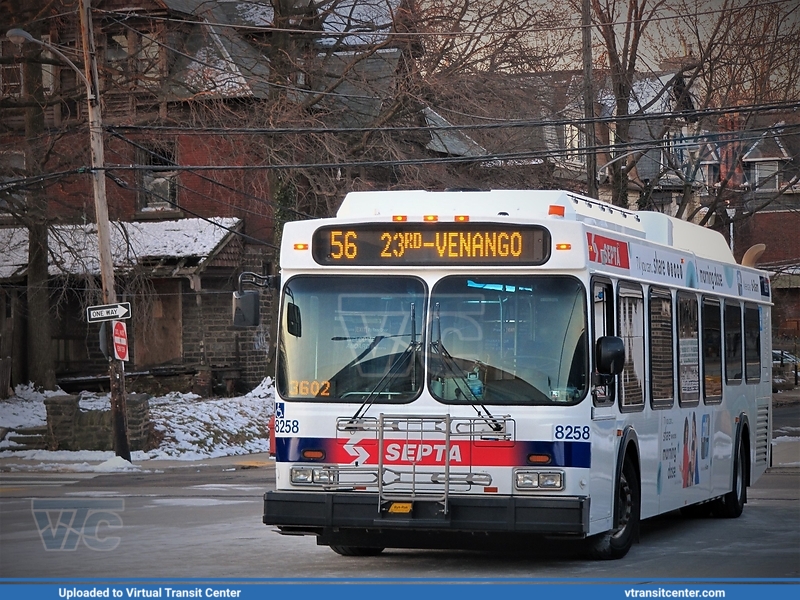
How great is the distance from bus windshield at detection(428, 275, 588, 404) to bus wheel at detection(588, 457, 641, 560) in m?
1.38

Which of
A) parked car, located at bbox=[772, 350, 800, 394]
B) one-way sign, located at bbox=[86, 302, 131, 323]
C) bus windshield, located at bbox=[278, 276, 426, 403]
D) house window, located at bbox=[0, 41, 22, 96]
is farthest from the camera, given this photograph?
parked car, located at bbox=[772, 350, 800, 394]

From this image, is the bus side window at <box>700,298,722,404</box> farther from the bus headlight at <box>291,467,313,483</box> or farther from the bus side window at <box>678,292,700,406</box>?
the bus headlight at <box>291,467,313,483</box>

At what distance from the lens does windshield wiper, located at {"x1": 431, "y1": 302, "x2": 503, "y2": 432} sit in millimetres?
9891

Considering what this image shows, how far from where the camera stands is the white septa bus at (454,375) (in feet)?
32.3

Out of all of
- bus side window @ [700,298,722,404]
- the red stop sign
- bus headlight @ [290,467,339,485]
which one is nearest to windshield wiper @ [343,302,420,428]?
bus headlight @ [290,467,339,485]

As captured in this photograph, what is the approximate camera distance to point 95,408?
89.6 ft

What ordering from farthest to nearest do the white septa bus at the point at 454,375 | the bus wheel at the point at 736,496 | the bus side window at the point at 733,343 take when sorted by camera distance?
the bus wheel at the point at 736,496 → the bus side window at the point at 733,343 → the white septa bus at the point at 454,375

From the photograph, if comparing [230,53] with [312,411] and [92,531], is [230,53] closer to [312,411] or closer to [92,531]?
[92,531]

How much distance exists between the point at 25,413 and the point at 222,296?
793cm

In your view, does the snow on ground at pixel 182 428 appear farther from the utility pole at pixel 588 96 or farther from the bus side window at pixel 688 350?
the bus side window at pixel 688 350

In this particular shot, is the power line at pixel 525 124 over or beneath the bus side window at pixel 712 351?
Answer: over

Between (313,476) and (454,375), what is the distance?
133 centimetres

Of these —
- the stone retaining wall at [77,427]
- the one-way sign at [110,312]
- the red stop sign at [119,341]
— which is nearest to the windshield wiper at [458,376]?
the one-way sign at [110,312]

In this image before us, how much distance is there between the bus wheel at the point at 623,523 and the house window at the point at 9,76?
26314 millimetres
